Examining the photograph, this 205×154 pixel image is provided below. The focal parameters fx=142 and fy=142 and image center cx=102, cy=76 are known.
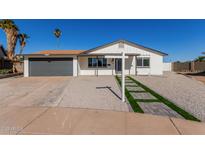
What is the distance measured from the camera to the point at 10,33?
21547 mm

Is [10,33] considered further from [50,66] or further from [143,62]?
[143,62]

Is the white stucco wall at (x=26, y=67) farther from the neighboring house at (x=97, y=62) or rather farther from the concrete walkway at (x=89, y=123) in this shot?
the concrete walkway at (x=89, y=123)

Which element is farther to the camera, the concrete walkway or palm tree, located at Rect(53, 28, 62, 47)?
palm tree, located at Rect(53, 28, 62, 47)

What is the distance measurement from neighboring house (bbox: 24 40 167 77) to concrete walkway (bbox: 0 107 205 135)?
1302 centimetres

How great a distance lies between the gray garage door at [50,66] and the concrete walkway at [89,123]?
1292 cm

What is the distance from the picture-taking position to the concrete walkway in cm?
354

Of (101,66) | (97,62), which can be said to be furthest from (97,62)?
(101,66)

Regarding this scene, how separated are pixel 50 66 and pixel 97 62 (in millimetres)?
5887

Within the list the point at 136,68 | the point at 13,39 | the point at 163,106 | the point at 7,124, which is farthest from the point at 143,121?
the point at 13,39

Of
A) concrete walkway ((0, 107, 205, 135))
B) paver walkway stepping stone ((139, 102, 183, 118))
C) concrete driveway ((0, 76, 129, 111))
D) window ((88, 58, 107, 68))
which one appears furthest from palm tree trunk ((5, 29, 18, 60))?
paver walkway stepping stone ((139, 102, 183, 118))

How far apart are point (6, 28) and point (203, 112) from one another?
84.3 feet

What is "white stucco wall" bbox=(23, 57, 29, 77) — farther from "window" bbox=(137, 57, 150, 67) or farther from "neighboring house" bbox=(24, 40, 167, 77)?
"window" bbox=(137, 57, 150, 67)

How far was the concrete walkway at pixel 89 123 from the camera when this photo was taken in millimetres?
3535

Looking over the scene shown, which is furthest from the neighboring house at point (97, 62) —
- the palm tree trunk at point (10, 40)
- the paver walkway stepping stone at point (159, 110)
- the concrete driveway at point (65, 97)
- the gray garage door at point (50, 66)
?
the paver walkway stepping stone at point (159, 110)
